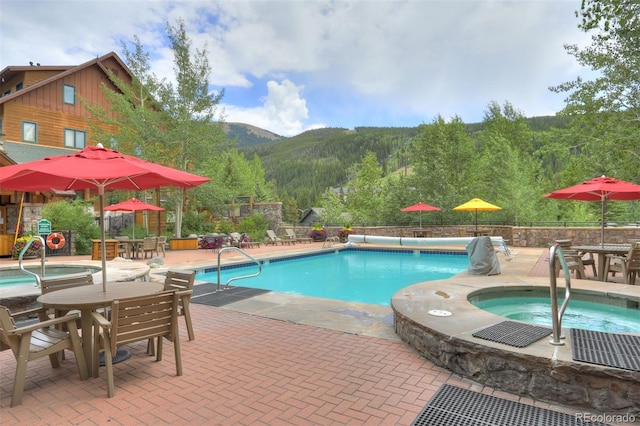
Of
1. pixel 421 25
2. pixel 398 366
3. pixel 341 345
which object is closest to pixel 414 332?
pixel 398 366

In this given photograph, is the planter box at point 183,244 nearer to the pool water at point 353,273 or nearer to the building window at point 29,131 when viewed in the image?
the pool water at point 353,273

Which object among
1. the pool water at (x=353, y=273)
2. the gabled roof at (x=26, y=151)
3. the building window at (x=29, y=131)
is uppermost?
the building window at (x=29, y=131)

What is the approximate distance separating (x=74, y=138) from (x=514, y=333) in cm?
2114

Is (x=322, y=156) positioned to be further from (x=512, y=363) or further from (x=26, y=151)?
(x=512, y=363)

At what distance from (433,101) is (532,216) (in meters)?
10.8

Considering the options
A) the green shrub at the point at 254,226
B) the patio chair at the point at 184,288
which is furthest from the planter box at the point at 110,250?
the patio chair at the point at 184,288

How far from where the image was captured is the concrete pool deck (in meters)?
2.50

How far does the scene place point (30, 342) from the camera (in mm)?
2785

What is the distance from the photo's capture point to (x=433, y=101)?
2405cm

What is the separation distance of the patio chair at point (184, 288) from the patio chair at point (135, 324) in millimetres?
710

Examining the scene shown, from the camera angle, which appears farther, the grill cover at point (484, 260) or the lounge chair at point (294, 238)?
the lounge chair at point (294, 238)

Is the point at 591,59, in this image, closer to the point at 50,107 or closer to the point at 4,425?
the point at 4,425

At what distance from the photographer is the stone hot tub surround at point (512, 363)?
8.09 ft

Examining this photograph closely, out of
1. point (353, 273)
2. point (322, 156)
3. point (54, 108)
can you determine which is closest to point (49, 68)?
point (54, 108)
